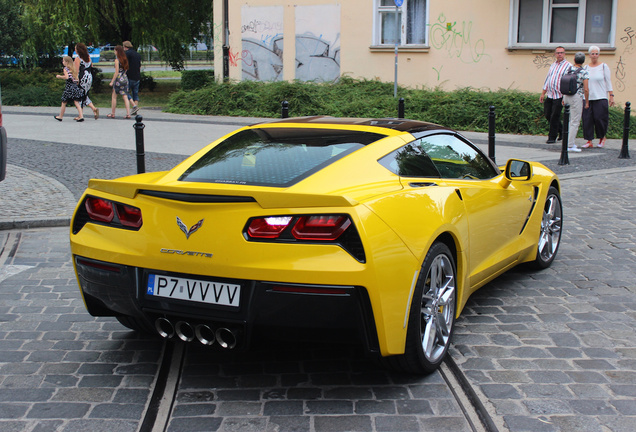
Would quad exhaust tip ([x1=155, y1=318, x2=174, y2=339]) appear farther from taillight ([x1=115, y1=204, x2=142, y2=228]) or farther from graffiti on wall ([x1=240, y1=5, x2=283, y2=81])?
graffiti on wall ([x1=240, y1=5, x2=283, y2=81])

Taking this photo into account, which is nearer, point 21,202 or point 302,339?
point 302,339

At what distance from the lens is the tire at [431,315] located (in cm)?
370

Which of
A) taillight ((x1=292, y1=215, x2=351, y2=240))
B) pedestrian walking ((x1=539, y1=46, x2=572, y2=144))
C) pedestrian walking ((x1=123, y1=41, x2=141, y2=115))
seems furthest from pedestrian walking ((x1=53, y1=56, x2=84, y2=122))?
taillight ((x1=292, y1=215, x2=351, y2=240))

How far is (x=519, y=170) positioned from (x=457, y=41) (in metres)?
17.1

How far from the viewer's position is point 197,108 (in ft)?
70.1

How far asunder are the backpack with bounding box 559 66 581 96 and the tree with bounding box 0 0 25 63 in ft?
79.2

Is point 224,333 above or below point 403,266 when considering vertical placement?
below

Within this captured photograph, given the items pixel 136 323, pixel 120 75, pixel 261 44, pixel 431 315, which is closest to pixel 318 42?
pixel 261 44

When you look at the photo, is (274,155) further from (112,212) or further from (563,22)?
(563,22)

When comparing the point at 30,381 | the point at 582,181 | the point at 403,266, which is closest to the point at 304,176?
the point at 403,266

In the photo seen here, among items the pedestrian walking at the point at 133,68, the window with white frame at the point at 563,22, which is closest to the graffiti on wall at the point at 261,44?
the pedestrian walking at the point at 133,68

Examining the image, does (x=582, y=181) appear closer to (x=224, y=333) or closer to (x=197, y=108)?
(x=224, y=333)

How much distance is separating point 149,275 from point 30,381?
892 millimetres

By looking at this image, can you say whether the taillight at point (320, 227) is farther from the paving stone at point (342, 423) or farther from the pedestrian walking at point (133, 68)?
the pedestrian walking at point (133, 68)
